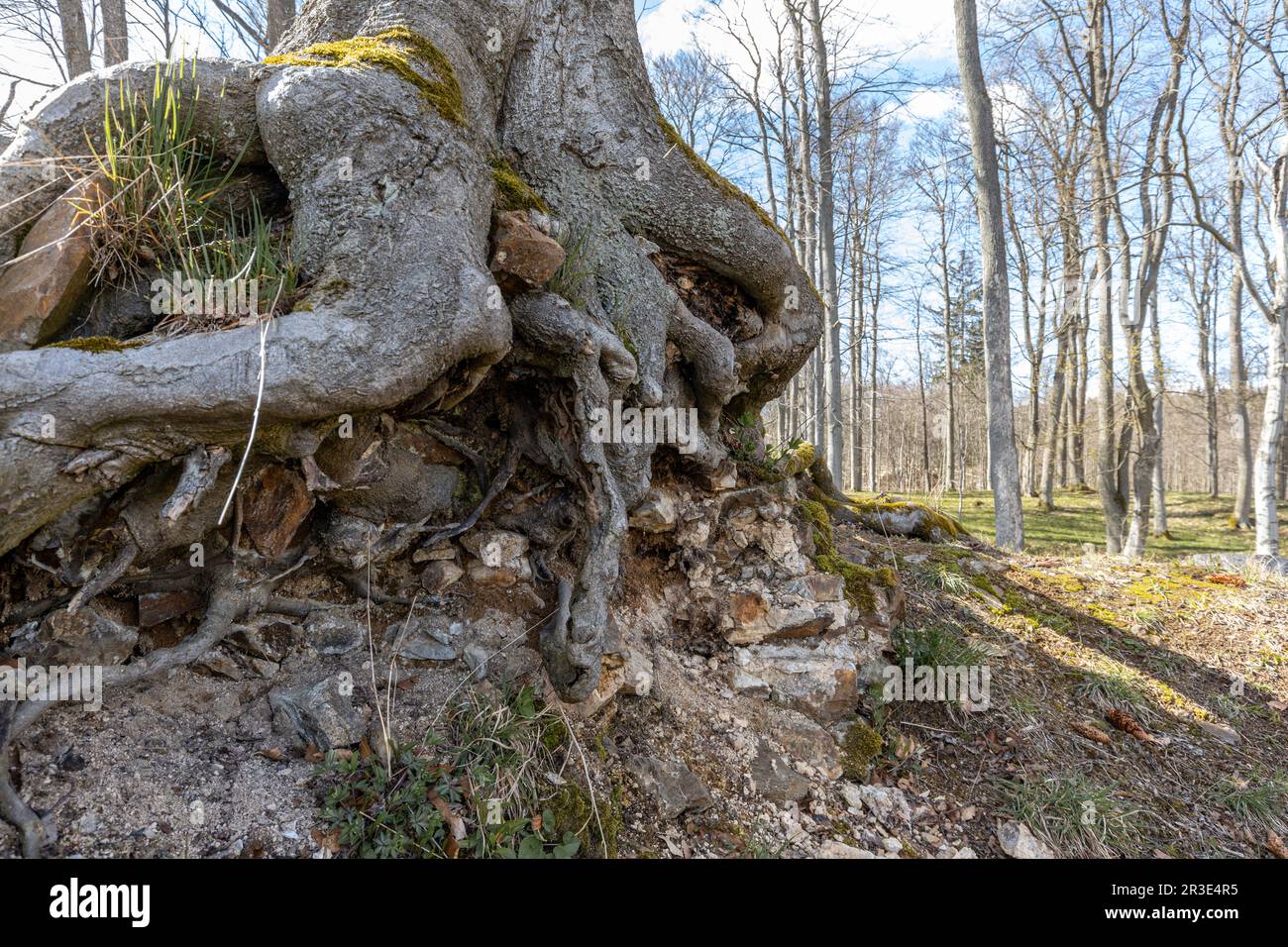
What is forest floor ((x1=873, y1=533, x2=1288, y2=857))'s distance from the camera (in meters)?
3.16

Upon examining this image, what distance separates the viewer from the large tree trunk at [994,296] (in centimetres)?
741

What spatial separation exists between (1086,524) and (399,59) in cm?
1726

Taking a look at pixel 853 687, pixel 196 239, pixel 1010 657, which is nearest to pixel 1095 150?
pixel 1010 657

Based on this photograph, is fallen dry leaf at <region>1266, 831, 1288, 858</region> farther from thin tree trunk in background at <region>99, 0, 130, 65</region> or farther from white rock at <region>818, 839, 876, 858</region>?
thin tree trunk in background at <region>99, 0, 130, 65</region>

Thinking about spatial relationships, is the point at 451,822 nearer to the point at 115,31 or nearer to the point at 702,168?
the point at 702,168

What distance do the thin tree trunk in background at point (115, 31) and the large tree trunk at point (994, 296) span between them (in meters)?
10.3

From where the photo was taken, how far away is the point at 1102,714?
393cm

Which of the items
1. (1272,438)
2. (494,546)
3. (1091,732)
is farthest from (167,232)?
(1272,438)

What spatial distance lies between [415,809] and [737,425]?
→ 2997mm

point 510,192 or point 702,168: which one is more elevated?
point 702,168

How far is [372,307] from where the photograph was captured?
7.31ft

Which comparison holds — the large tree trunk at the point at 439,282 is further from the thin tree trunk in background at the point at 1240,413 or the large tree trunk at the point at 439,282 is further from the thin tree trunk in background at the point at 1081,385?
the thin tree trunk in background at the point at 1240,413

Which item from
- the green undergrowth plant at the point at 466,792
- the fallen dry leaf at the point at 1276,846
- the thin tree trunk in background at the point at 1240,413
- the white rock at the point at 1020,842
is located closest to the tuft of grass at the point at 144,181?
the green undergrowth plant at the point at 466,792
